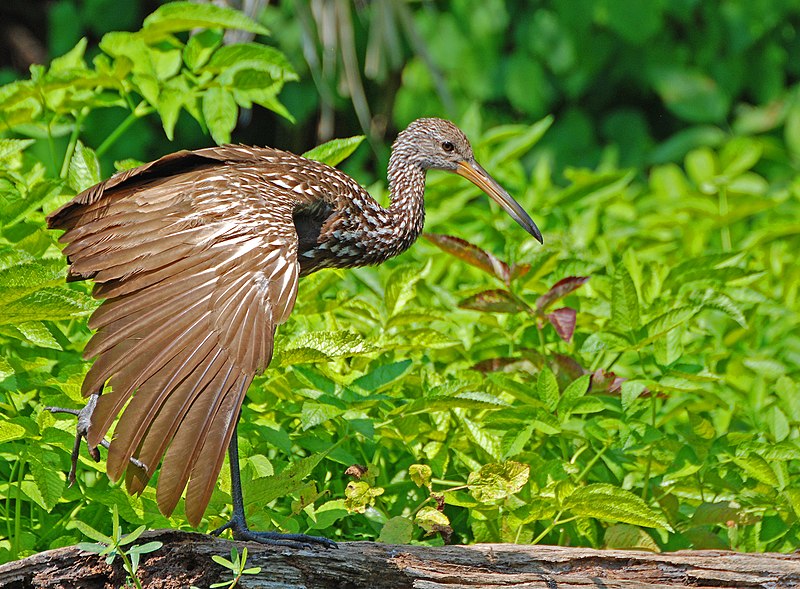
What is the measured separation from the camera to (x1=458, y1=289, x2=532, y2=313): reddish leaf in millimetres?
3641

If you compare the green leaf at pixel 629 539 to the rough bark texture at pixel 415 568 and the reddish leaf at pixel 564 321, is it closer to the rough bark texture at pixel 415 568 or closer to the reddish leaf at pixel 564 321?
the rough bark texture at pixel 415 568

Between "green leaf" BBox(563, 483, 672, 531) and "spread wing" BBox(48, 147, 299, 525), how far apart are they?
36.4 inches

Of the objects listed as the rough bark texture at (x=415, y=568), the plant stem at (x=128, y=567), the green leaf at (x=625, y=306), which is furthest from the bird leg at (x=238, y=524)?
the green leaf at (x=625, y=306)

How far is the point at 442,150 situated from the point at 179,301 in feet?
5.76

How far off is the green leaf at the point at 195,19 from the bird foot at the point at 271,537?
1.62 m

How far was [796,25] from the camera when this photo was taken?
28.6 feet

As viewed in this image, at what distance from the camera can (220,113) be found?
3.74 m

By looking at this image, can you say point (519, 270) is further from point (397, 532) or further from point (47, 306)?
point (47, 306)

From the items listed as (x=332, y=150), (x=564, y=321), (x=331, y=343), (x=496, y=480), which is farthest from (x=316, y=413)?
(x=332, y=150)

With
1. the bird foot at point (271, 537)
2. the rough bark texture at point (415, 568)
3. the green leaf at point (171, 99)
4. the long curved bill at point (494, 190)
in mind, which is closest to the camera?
the rough bark texture at point (415, 568)

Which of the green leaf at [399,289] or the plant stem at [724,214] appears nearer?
the green leaf at [399,289]

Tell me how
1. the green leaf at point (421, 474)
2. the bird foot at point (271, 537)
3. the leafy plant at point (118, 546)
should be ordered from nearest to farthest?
the leafy plant at point (118, 546) → the bird foot at point (271, 537) → the green leaf at point (421, 474)

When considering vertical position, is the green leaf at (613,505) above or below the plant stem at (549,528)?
above

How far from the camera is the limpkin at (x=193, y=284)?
250cm
